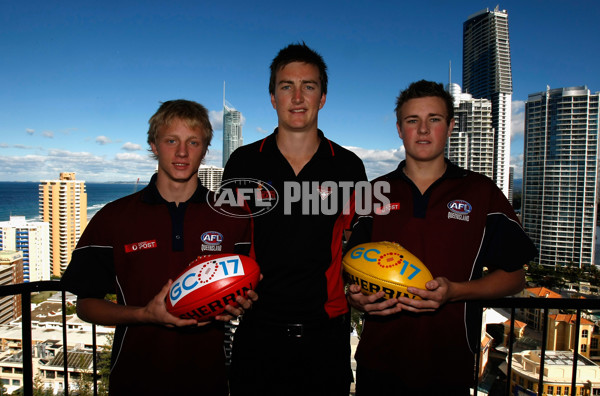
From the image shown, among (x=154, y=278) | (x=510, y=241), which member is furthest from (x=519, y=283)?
(x=154, y=278)

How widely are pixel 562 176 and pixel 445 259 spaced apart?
48.7 metres

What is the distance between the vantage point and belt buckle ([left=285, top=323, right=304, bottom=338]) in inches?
80.7

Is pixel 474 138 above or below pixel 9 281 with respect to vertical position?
above

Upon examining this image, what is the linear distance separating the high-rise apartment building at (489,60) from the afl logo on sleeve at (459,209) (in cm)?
7214

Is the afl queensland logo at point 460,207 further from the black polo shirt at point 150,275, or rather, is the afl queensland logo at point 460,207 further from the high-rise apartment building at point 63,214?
the high-rise apartment building at point 63,214

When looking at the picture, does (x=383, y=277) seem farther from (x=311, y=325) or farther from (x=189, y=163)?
(x=189, y=163)

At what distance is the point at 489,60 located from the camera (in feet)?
249

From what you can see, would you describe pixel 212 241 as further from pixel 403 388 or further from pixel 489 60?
pixel 489 60

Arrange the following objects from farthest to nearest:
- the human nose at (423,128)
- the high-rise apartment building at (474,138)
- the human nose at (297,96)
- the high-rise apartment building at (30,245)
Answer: the high-rise apartment building at (474,138), the high-rise apartment building at (30,245), the human nose at (297,96), the human nose at (423,128)

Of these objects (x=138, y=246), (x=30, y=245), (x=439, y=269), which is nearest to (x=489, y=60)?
(x=30, y=245)

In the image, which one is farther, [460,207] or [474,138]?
[474,138]

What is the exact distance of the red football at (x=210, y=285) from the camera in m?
1.77

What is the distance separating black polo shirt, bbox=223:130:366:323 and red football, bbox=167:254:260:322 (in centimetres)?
25

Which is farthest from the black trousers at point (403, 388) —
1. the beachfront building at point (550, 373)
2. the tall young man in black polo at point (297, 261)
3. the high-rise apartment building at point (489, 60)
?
the high-rise apartment building at point (489, 60)
